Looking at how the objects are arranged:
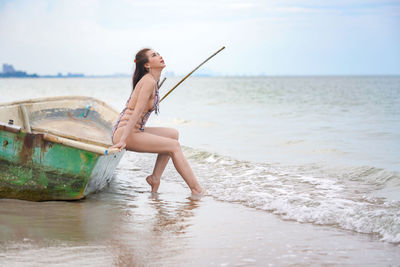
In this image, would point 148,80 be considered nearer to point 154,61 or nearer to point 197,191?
point 154,61

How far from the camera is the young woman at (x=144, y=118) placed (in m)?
4.42

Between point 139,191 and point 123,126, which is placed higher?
point 123,126

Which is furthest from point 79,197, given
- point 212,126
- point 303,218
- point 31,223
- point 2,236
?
point 212,126

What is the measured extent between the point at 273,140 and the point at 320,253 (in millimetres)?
7147

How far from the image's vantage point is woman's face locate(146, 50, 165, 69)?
4.59m

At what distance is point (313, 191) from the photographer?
5.25 meters

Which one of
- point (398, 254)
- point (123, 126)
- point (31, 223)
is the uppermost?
point (123, 126)

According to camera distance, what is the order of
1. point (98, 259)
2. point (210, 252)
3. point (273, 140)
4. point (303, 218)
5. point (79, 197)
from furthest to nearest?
1. point (273, 140)
2. point (79, 197)
3. point (303, 218)
4. point (210, 252)
5. point (98, 259)

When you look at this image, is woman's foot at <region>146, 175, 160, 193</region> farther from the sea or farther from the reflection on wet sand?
the reflection on wet sand

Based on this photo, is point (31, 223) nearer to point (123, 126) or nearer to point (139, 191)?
point (123, 126)

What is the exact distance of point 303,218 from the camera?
13.3 feet

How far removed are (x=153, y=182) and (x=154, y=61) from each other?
53.4 inches

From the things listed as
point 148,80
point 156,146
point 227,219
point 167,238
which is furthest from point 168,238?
point 148,80

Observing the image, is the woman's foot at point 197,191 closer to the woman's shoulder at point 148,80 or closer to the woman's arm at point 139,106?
the woman's arm at point 139,106
